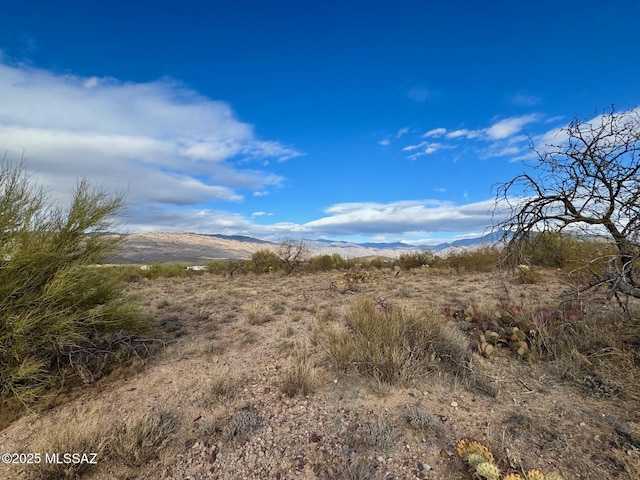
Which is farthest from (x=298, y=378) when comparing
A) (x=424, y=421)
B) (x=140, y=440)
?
(x=140, y=440)

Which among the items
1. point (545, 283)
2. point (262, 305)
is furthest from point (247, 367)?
point (545, 283)

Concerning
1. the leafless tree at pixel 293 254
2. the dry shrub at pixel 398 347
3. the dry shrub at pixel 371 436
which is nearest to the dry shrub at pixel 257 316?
the dry shrub at pixel 398 347

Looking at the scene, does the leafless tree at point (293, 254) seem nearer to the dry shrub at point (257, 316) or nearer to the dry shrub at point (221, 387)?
the dry shrub at point (257, 316)

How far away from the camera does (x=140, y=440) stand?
3.14m

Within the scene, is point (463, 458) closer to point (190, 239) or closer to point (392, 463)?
point (392, 463)

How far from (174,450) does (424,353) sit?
332cm

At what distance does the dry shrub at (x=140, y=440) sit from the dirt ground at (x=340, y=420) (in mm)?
52

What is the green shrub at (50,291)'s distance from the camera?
3945mm

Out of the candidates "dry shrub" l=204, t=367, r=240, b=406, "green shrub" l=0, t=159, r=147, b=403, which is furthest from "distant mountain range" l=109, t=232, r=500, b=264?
"dry shrub" l=204, t=367, r=240, b=406

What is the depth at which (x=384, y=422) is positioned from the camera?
3.31 meters

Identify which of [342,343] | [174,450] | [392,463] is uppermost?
[342,343]

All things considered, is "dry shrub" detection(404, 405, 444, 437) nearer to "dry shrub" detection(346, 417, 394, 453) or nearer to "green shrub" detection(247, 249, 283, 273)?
"dry shrub" detection(346, 417, 394, 453)

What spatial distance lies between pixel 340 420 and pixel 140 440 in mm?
1974

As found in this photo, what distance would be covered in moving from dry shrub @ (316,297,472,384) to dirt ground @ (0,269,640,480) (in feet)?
0.53
